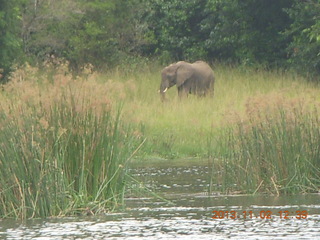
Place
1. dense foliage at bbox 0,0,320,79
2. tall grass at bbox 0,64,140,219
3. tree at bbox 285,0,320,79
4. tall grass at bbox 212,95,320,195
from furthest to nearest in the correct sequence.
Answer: dense foliage at bbox 0,0,320,79 → tree at bbox 285,0,320,79 → tall grass at bbox 212,95,320,195 → tall grass at bbox 0,64,140,219

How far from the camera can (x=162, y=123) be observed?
728 inches

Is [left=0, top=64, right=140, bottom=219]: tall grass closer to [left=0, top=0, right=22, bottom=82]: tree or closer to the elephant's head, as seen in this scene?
the elephant's head

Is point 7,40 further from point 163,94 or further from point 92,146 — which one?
point 92,146

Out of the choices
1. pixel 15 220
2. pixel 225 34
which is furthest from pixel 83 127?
pixel 225 34

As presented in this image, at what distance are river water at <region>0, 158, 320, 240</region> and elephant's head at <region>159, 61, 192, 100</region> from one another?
1308 cm

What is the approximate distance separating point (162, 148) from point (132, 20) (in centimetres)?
1533

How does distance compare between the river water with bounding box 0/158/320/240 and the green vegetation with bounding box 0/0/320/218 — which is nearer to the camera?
the river water with bounding box 0/158/320/240

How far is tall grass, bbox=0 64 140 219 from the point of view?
910cm

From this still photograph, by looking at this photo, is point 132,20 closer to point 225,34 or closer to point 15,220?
point 225,34

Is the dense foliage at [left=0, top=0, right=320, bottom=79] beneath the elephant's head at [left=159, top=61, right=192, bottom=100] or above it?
above

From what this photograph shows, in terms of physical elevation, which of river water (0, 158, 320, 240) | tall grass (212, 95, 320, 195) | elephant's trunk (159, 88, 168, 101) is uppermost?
elephant's trunk (159, 88, 168, 101)

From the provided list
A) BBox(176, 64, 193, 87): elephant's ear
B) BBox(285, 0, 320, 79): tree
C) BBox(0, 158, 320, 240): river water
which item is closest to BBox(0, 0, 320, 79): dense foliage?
BBox(285, 0, 320, 79): tree
